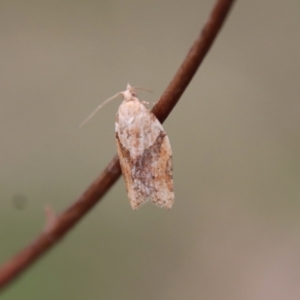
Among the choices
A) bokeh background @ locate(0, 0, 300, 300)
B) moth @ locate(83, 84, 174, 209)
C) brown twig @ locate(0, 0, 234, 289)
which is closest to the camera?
brown twig @ locate(0, 0, 234, 289)

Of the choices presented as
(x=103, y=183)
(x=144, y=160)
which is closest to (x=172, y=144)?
(x=144, y=160)

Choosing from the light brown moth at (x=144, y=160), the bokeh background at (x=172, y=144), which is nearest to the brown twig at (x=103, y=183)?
the light brown moth at (x=144, y=160)

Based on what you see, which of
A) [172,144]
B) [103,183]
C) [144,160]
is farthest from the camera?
[172,144]

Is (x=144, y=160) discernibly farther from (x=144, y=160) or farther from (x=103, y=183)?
(x=103, y=183)

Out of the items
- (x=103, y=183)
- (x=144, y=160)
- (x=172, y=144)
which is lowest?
(x=172, y=144)

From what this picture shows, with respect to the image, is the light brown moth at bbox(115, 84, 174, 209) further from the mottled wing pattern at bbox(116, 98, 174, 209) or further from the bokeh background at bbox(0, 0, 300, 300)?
the bokeh background at bbox(0, 0, 300, 300)

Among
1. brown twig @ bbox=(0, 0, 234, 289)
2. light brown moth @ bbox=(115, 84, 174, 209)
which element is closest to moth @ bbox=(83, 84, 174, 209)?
light brown moth @ bbox=(115, 84, 174, 209)

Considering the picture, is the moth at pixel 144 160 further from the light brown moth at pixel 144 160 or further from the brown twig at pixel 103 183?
the brown twig at pixel 103 183
